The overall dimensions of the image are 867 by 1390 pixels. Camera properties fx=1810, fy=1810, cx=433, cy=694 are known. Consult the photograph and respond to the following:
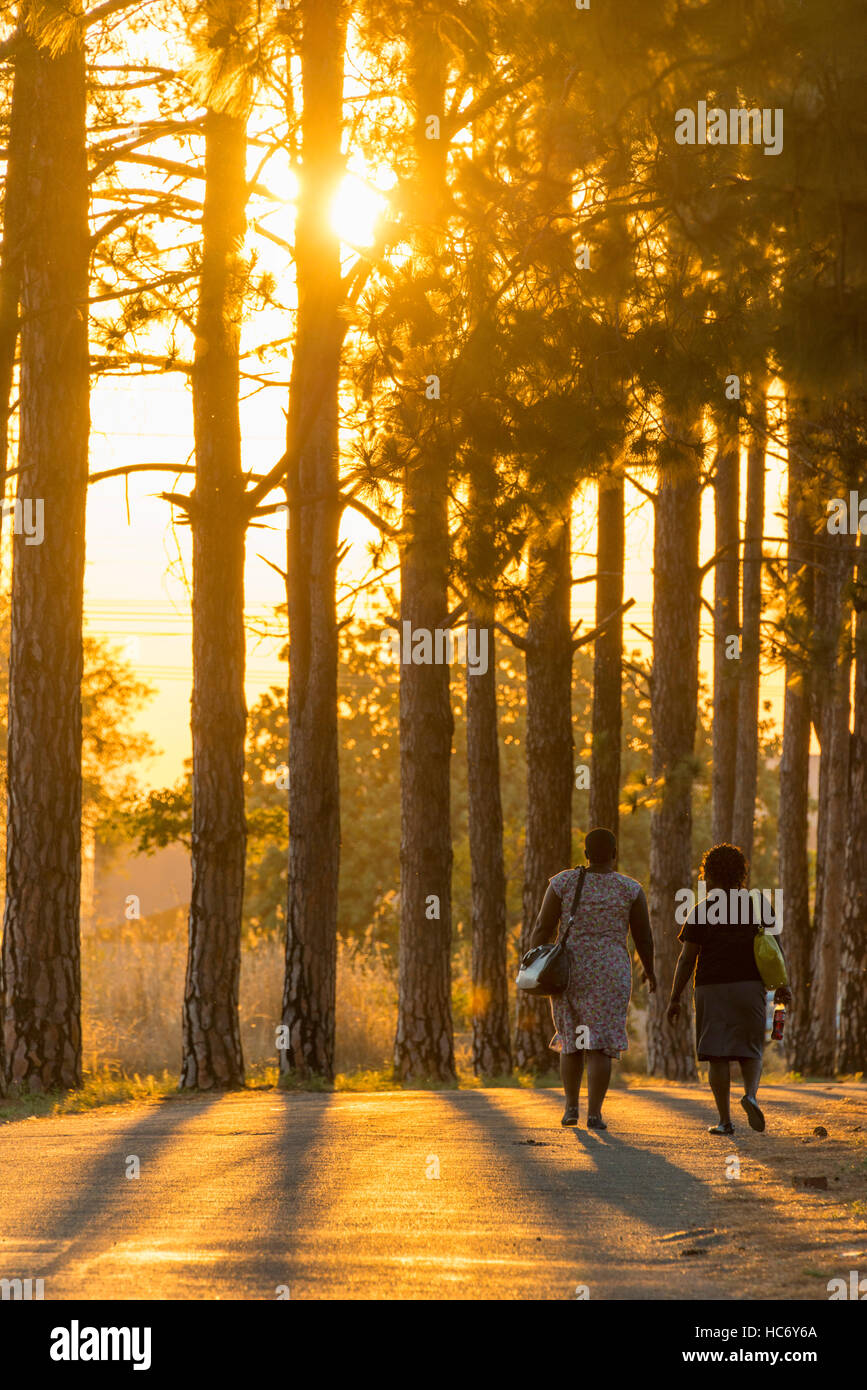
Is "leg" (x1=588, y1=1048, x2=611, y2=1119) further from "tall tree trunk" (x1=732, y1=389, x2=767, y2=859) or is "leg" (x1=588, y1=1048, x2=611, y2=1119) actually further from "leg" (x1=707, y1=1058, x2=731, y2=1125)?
"tall tree trunk" (x1=732, y1=389, x2=767, y2=859)

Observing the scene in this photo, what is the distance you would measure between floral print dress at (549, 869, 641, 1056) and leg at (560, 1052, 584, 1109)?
15 cm

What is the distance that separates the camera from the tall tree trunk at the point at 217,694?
→ 16125 mm

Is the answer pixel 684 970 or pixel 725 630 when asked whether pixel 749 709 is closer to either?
pixel 725 630

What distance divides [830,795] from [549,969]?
1637 centimetres

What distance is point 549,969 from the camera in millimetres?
11109

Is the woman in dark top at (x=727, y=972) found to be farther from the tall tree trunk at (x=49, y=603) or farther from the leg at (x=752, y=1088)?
the tall tree trunk at (x=49, y=603)

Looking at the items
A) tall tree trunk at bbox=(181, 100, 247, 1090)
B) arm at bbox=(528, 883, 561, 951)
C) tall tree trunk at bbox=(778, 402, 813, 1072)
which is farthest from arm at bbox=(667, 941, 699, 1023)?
tall tree trunk at bbox=(778, 402, 813, 1072)

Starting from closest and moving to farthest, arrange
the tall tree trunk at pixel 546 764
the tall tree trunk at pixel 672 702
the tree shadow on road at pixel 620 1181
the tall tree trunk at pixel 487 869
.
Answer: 1. the tree shadow on road at pixel 620 1181
2. the tall tree trunk at pixel 546 764
3. the tall tree trunk at pixel 487 869
4. the tall tree trunk at pixel 672 702

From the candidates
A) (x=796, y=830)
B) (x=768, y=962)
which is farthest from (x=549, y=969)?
(x=796, y=830)

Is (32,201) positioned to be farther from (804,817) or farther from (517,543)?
(804,817)

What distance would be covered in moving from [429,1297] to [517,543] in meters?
6.63

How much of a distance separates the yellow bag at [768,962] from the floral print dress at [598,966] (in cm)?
A: 80

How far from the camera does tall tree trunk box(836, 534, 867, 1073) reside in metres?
20.8

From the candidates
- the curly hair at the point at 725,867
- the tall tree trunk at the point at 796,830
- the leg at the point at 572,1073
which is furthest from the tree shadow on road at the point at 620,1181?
the tall tree trunk at the point at 796,830
